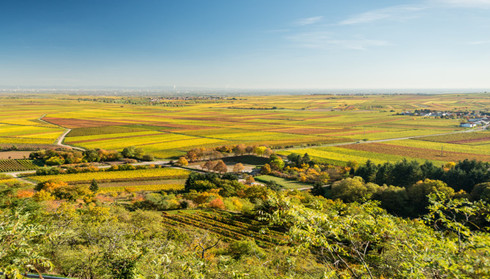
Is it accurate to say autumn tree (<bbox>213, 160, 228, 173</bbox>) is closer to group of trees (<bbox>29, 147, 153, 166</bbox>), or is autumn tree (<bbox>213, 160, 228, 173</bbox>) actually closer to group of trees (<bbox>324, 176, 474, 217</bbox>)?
group of trees (<bbox>29, 147, 153, 166</bbox>)

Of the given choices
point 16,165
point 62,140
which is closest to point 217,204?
point 16,165

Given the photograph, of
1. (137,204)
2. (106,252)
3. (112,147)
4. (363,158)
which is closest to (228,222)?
(137,204)

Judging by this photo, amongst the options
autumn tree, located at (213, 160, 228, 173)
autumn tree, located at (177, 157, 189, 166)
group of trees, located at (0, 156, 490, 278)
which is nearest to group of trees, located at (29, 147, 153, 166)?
autumn tree, located at (177, 157, 189, 166)

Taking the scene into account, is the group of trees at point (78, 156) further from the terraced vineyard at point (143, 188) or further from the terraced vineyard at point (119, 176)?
the terraced vineyard at point (143, 188)

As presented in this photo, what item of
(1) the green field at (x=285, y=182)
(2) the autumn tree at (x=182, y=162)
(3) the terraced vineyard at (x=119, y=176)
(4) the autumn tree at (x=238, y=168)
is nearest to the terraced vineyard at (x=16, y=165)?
(3) the terraced vineyard at (x=119, y=176)

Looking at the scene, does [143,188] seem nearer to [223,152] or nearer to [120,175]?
[120,175]

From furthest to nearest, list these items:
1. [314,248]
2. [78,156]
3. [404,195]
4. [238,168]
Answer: [78,156] → [238,168] → [404,195] → [314,248]

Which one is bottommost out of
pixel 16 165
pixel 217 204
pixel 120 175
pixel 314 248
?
pixel 120 175
